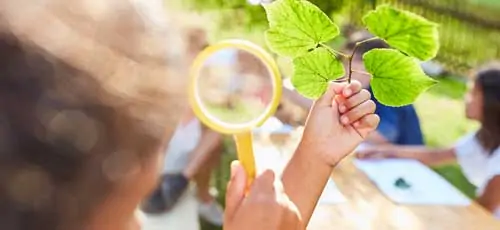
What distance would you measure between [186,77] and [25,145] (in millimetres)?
87

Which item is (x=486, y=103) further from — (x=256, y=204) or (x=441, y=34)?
(x=256, y=204)

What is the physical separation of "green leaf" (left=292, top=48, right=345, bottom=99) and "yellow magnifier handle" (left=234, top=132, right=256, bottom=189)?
0.09 metres

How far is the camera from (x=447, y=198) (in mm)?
1087

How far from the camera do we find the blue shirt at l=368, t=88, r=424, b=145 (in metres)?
0.94

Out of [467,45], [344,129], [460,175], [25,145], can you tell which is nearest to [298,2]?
[344,129]

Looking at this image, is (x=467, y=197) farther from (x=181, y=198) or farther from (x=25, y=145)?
(x=25, y=145)

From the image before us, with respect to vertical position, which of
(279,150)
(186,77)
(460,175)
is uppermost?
(186,77)

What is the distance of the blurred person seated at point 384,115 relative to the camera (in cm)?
59

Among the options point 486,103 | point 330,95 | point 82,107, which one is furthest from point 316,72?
point 486,103

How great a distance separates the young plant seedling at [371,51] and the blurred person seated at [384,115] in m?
0.02

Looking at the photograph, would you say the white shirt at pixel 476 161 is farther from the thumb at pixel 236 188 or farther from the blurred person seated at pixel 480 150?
the thumb at pixel 236 188

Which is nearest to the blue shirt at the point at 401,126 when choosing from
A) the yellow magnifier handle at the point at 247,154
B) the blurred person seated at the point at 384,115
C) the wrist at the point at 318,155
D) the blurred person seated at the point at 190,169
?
the blurred person seated at the point at 384,115

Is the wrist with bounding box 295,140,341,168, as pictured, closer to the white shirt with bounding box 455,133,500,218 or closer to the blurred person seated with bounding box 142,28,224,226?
the blurred person seated with bounding box 142,28,224,226

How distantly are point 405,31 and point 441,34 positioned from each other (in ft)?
1.04
